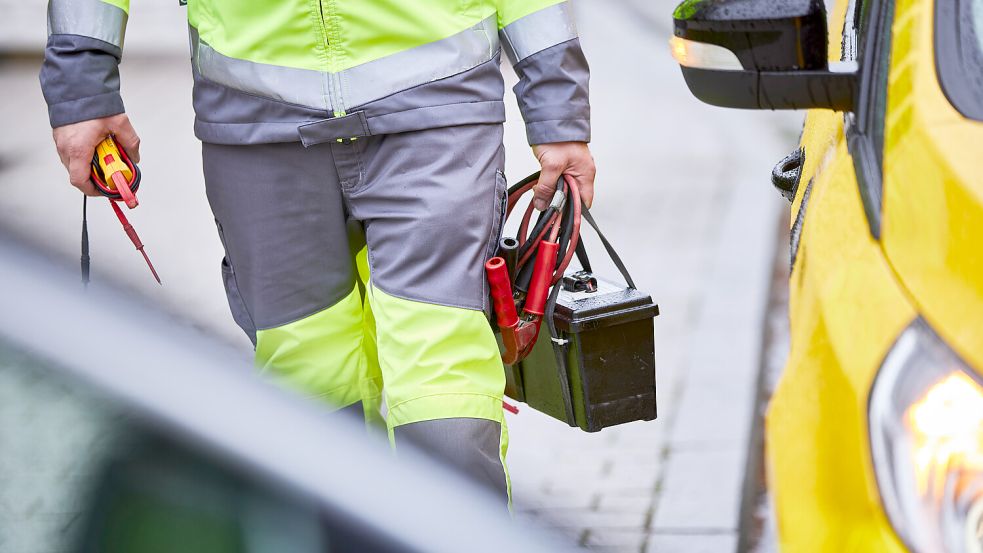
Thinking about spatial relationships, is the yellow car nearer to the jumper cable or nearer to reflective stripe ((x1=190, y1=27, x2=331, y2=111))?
reflective stripe ((x1=190, y1=27, x2=331, y2=111))

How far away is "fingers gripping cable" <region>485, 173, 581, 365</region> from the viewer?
9.77 ft

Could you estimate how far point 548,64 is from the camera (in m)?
2.93

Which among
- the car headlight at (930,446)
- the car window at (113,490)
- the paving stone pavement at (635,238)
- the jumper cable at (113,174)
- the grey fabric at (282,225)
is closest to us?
the car window at (113,490)

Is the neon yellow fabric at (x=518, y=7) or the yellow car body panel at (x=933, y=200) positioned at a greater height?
the yellow car body panel at (x=933, y=200)

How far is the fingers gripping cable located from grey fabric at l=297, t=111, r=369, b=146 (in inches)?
15.8

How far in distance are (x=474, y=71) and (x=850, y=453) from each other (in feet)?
4.43

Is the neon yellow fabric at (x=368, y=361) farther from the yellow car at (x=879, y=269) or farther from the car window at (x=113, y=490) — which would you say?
the car window at (x=113, y=490)

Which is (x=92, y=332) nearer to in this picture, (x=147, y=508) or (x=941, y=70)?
(x=147, y=508)

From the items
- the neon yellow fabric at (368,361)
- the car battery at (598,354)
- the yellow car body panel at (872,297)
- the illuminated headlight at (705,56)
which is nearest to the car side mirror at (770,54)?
the illuminated headlight at (705,56)

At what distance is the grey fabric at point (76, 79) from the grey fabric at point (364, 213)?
0.83 ft

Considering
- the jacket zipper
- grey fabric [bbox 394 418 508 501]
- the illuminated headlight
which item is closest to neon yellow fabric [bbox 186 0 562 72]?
the jacket zipper

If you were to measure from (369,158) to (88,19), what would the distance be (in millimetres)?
651

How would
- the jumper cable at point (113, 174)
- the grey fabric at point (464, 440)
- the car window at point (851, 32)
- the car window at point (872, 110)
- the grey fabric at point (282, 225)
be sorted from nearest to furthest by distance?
1. the car window at point (872, 110)
2. the car window at point (851, 32)
3. the grey fabric at point (464, 440)
4. the grey fabric at point (282, 225)
5. the jumper cable at point (113, 174)

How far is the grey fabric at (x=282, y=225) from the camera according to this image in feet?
9.47
